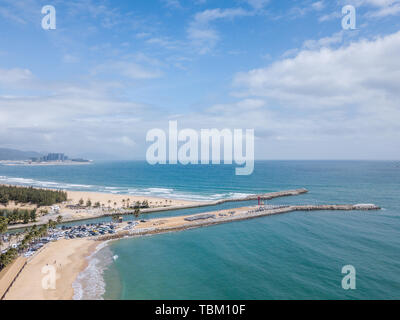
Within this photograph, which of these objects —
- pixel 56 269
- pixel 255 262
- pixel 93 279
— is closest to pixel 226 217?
pixel 255 262

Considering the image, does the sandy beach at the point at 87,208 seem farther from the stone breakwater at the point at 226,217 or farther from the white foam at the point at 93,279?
the white foam at the point at 93,279

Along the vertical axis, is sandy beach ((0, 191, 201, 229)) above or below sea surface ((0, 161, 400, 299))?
above

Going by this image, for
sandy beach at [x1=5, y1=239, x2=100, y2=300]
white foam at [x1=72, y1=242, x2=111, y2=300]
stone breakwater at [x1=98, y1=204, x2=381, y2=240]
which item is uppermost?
stone breakwater at [x1=98, y1=204, x2=381, y2=240]

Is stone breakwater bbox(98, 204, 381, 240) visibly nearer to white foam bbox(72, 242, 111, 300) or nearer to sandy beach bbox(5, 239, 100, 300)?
sandy beach bbox(5, 239, 100, 300)

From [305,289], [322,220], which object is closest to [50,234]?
[305,289]

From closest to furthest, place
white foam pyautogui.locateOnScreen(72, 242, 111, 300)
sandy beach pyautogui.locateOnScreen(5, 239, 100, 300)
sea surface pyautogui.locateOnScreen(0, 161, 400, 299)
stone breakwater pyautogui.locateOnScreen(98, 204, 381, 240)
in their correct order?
sandy beach pyautogui.locateOnScreen(5, 239, 100, 300)
white foam pyautogui.locateOnScreen(72, 242, 111, 300)
sea surface pyautogui.locateOnScreen(0, 161, 400, 299)
stone breakwater pyautogui.locateOnScreen(98, 204, 381, 240)

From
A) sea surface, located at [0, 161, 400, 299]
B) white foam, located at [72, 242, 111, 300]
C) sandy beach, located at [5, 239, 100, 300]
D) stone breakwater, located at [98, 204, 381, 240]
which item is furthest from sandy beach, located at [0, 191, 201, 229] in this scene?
white foam, located at [72, 242, 111, 300]

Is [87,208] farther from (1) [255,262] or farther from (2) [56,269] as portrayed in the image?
(1) [255,262]
